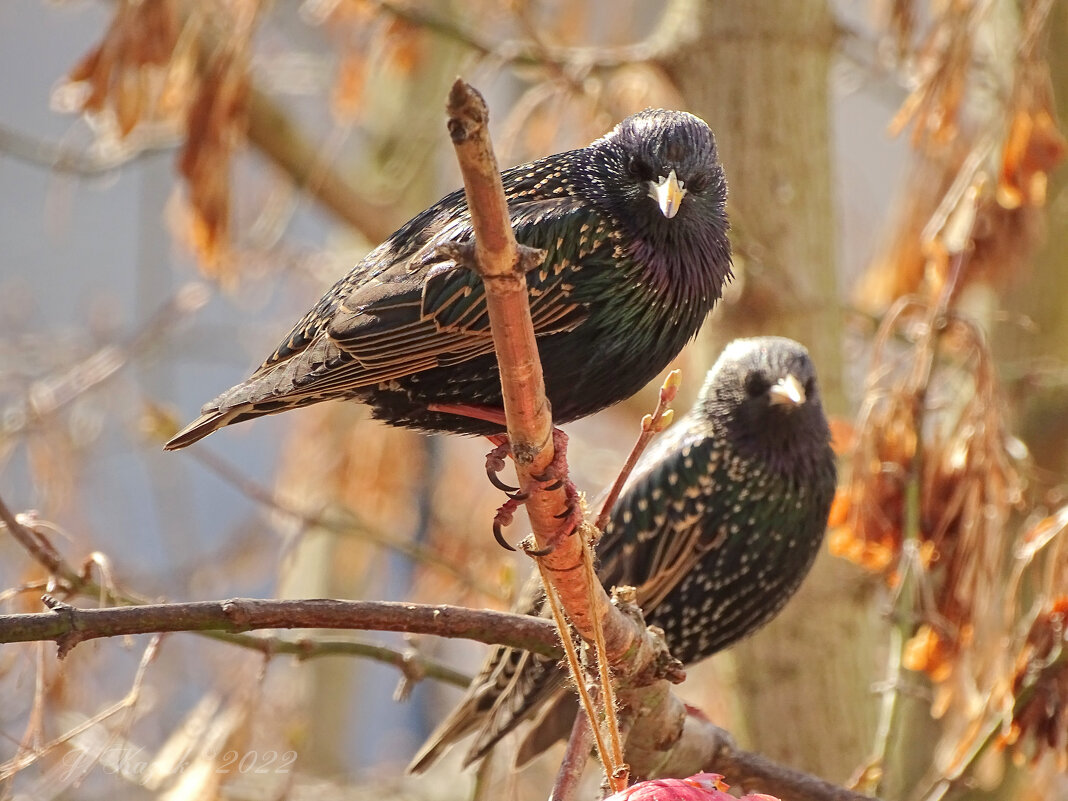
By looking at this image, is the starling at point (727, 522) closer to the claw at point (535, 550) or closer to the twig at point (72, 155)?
the claw at point (535, 550)

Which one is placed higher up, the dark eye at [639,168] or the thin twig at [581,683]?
the dark eye at [639,168]

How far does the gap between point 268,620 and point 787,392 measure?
1.56 m

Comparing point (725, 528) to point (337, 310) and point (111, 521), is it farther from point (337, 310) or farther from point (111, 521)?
point (111, 521)

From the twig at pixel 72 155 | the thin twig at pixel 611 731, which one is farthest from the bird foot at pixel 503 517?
the twig at pixel 72 155

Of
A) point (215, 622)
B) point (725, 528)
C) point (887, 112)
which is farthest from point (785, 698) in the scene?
point (887, 112)

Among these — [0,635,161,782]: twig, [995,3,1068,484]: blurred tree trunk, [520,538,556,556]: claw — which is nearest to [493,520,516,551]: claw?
[520,538,556,556]: claw

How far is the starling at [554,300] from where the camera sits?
2.27 meters

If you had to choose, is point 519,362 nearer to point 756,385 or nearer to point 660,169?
point 660,169

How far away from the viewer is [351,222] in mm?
4410

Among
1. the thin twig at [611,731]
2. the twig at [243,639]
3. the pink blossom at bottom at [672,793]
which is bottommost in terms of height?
the pink blossom at bottom at [672,793]

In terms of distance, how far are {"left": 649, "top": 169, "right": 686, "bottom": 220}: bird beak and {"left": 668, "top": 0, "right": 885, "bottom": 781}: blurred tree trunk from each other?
45.3 inches

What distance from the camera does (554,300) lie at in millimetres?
2289

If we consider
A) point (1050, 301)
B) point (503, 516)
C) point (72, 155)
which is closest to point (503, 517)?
point (503, 516)

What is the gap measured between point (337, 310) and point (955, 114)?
1.53 metres
